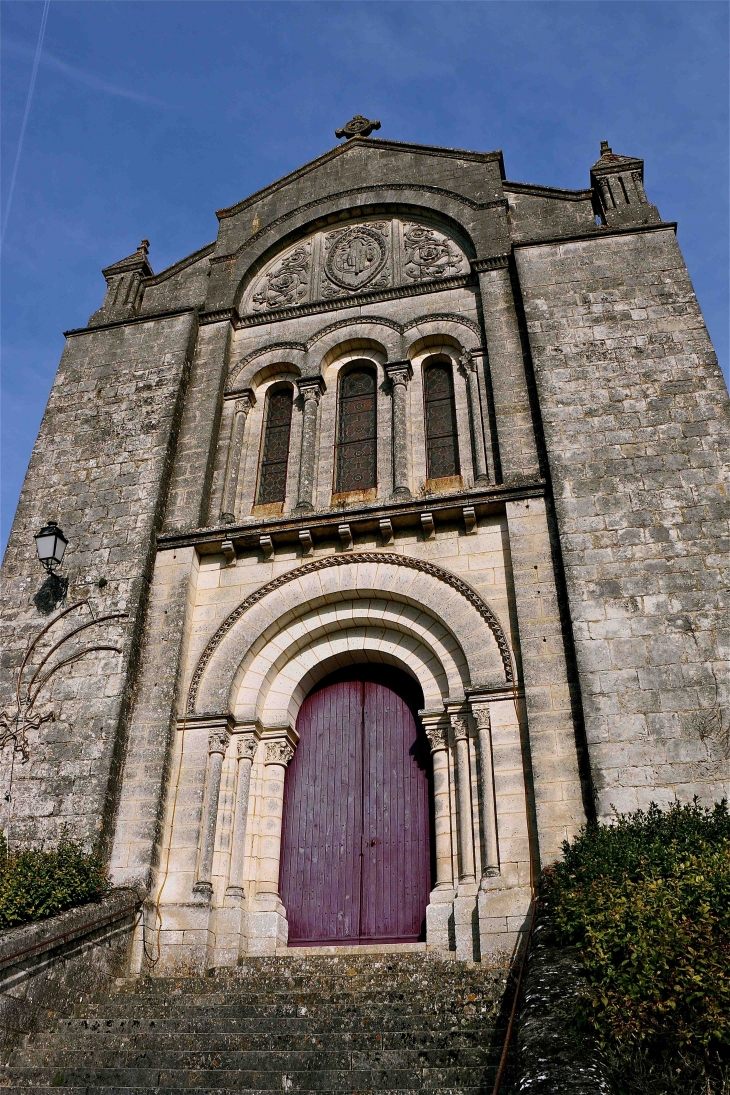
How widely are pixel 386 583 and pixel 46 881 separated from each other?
4581 mm

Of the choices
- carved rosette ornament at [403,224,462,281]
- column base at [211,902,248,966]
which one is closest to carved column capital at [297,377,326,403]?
carved rosette ornament at [403,224,462,281]

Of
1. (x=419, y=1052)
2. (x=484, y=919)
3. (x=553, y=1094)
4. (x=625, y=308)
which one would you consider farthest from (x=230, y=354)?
(x=553, y=1094)

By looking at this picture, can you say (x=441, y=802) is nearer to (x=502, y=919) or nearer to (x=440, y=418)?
(x=502, y=919)

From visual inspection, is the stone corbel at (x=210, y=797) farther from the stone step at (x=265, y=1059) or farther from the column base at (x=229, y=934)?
the stone step at (x=265, y=1059)

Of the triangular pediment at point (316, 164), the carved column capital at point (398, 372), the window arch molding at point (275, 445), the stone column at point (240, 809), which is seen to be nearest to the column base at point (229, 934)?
the stone column at point (240, 809)

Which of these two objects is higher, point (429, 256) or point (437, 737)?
point (429, 256)

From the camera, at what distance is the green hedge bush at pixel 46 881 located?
794 centimetres

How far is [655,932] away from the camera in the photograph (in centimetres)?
620

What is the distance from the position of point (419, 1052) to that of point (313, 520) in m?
6.13

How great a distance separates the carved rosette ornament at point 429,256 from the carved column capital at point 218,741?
23.9ft

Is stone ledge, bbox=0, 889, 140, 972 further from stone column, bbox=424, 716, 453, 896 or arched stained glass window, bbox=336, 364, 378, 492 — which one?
arched stained glass window, bbox=336, 364, 378, 492

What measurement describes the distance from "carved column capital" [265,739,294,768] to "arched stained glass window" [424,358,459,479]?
12.6 ft

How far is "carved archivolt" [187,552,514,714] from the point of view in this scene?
9805 millimetres

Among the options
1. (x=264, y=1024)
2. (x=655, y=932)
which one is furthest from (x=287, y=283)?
(x=655, y=932)
